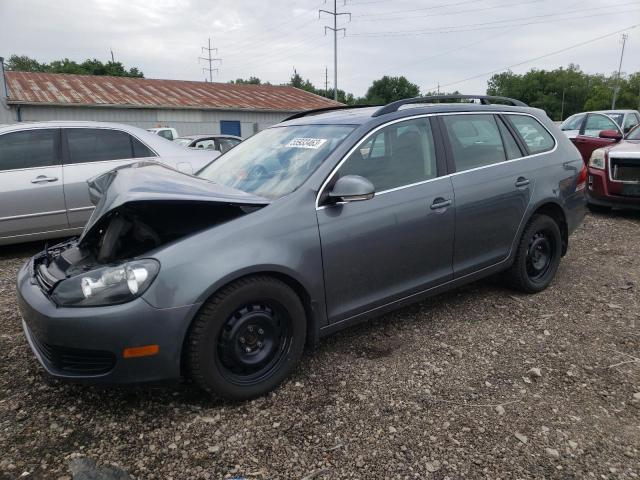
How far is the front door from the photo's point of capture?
277 cm

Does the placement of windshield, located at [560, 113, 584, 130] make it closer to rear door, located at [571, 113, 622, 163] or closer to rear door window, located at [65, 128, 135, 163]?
rear door, located at [571, 113, 622, 163]

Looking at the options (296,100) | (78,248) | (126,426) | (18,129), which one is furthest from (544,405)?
(296,100)

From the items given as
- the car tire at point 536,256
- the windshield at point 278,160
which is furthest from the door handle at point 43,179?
the car tire at point 536,256

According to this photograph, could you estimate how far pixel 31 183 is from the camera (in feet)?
16.6

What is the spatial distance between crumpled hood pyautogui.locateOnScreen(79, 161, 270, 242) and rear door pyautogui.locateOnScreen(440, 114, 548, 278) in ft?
5.03

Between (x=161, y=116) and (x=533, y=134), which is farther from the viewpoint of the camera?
(x=161, y=116)

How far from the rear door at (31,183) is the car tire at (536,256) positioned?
4.72 m

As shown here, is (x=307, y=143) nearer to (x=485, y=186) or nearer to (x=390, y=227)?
(x=390, y=227)

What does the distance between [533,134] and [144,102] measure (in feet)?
74.1

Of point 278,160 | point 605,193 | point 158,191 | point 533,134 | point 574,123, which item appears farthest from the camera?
point 574,123

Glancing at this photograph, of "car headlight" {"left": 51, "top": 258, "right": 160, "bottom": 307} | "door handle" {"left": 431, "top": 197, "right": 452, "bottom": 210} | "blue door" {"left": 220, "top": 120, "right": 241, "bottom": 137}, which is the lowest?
"car headlight" {"left": 51, "top": 258, "right": 160, "bottom": 307}

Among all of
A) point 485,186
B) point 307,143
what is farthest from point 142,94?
point 485,186

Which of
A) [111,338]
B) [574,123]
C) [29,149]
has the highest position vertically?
[574,123]

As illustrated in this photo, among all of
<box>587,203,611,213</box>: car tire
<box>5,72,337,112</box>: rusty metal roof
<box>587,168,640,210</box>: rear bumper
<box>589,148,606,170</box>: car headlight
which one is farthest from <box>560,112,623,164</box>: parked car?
<box>5,72,337,112</box>: rusty metal roof
